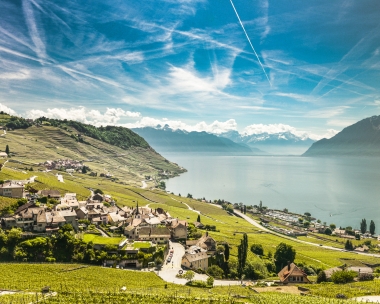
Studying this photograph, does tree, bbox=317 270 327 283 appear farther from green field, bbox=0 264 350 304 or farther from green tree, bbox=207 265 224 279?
green tree, bbox=207 265 224 279

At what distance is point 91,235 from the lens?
5591 cm

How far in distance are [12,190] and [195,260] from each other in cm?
4855

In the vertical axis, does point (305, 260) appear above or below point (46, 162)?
below

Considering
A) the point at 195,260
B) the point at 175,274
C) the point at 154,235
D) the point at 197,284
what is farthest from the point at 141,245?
the point at 197,284

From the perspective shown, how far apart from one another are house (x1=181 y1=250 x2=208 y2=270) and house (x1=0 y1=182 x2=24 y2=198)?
44989 mm

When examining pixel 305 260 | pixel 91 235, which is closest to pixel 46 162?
pixel 91 235

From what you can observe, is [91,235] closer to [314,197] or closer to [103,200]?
[103,200]

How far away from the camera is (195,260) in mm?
51656

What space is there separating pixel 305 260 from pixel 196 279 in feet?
118

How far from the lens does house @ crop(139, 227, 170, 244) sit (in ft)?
196

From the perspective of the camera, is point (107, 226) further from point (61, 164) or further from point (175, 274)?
point (61, 164)

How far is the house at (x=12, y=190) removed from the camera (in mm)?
67625

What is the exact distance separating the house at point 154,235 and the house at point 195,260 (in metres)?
9.31

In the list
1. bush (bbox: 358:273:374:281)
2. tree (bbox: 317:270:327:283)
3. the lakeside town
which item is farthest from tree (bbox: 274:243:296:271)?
bush (bbox: 358:273:374:281)
